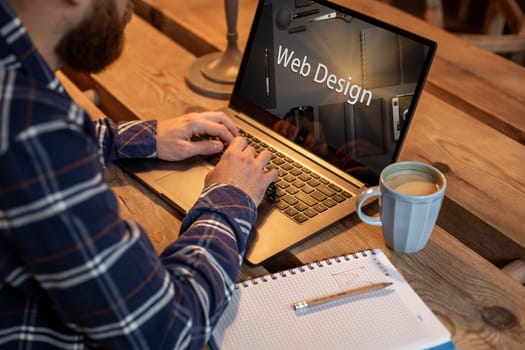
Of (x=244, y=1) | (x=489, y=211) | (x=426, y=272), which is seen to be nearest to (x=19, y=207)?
(x=426, y=272)

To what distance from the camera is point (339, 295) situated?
813mm

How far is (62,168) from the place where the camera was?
60cm

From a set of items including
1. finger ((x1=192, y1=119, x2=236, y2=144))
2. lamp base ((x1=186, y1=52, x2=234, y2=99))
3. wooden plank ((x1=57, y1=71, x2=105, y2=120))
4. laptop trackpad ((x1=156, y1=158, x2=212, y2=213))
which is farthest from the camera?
lamp base ((x1=186, y1=52, x2=234, y2=99))

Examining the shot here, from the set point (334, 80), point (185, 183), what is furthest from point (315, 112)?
point (185, 183)

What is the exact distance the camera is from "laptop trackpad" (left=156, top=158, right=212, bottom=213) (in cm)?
102

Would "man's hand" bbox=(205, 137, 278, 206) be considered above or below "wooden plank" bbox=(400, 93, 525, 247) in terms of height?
above

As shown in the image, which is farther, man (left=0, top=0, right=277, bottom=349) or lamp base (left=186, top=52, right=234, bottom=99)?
lamp base (left=186, top=52, right=234, bottom=99)

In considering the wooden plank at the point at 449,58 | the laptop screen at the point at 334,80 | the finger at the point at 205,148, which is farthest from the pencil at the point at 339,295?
the wooden plank at the point at 449,58

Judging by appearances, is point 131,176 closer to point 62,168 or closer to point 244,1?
point 62,168

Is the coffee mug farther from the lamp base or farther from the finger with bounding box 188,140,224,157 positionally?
the lamp base

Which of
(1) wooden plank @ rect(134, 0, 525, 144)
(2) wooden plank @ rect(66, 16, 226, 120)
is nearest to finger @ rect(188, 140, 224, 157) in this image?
(2) wooden plank @ rect(66, 16, 226, 120)

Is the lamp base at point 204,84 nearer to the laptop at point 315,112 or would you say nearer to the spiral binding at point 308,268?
the laptop at point 315,112

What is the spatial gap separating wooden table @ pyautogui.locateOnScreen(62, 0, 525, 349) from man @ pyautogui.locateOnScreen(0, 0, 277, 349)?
0.13 metres

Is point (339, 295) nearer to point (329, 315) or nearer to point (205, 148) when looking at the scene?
point (329, 315)
